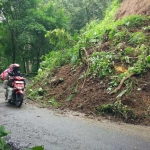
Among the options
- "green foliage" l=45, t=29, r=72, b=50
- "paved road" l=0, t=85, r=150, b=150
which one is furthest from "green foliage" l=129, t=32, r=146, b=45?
"paved road" l=0, t=85, r=150, b=150

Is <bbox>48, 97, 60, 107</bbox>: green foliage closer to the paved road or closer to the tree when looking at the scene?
the paved road

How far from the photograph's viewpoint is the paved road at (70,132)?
18.9ft

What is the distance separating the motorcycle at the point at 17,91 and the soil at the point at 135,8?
7.65m

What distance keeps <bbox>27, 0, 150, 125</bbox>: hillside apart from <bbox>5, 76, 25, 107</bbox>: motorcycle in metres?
1.06

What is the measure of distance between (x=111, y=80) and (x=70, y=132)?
12.4 feet

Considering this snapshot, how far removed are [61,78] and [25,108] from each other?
108 inches

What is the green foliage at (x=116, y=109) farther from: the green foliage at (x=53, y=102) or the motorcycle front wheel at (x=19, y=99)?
the motorcycle front wheel at (x=19, y=99)

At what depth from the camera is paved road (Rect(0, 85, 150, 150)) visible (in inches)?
227

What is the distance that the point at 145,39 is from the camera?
11.7 metres

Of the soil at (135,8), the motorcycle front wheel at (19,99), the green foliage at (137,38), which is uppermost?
the soil at (135,8)

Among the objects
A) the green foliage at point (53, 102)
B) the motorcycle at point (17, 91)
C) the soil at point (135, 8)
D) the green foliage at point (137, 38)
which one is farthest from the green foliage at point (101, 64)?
the soil at point (135, 8)

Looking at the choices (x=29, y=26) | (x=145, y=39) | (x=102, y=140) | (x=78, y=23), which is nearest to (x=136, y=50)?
(x=145, y=39)

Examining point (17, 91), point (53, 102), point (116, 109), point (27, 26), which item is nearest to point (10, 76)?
point (17, 91)

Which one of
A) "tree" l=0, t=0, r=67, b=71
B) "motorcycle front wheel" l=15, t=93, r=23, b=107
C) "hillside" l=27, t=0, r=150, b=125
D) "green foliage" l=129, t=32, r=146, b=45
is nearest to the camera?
"hillside" l=27, t=0, r=150, b=125
